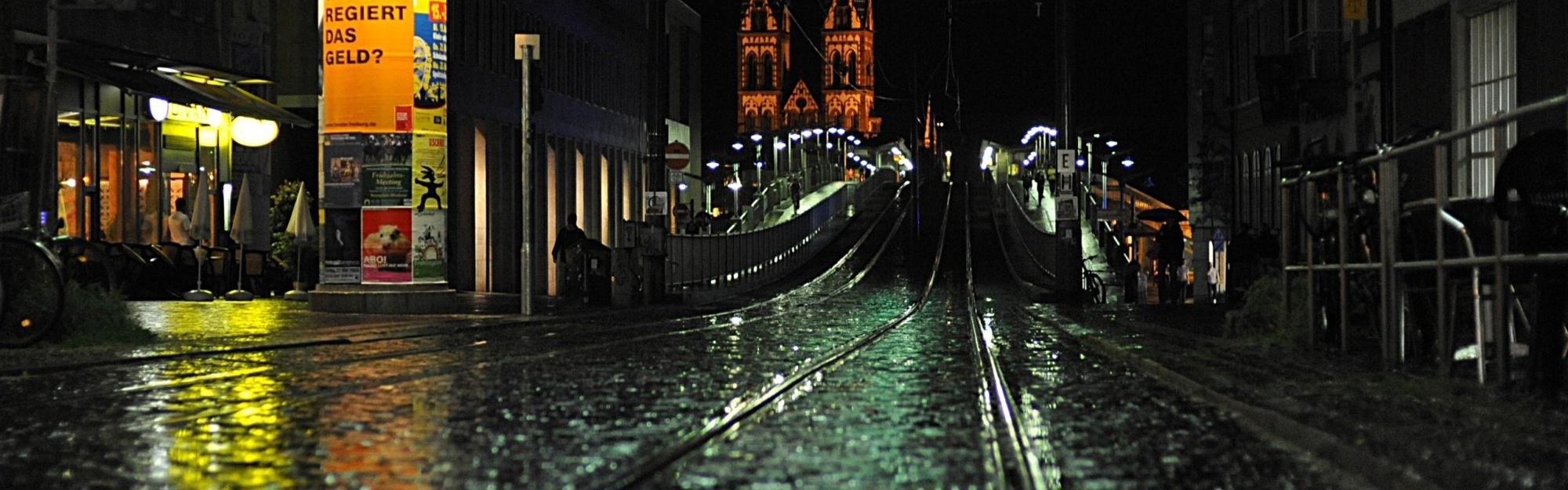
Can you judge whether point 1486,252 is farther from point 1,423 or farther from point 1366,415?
point 1,423

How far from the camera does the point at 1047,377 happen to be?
13.6 metres

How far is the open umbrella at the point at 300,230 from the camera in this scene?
29.8m

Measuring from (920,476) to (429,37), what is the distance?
19.3 meters

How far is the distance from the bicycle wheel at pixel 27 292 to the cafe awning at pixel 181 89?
1340cm

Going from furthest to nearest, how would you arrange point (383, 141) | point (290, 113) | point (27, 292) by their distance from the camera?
point (290, 113), point (383, 141), point (27, 292)

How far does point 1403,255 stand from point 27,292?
10935 millimetres

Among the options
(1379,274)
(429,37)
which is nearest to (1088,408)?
(1379,274)

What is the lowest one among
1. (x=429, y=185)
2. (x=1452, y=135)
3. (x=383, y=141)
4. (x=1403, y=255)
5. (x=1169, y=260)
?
(x=1169, y=260)

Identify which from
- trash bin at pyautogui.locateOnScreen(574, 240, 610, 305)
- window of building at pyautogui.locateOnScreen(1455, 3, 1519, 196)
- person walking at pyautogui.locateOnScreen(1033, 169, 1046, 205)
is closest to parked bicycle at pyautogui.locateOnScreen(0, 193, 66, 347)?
trash bin at pyautogui.locateOnScreen(574, 240, 610, 305)

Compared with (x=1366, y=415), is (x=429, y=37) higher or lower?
higher

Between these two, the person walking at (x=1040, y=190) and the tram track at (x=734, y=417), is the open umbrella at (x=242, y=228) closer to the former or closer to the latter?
the tram track at (x=734, y=417)

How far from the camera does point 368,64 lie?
997 inches

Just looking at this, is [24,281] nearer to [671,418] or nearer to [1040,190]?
[671,418]

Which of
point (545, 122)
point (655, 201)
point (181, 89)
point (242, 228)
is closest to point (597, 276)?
point (655, 201)
